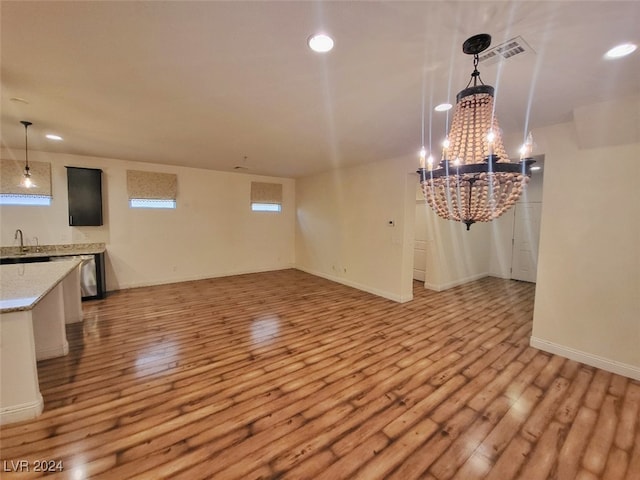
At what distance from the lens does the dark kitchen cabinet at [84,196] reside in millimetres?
4758

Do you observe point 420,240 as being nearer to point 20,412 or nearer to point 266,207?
point 266,207

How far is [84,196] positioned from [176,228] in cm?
162

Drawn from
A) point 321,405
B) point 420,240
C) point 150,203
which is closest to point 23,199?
point 150,203

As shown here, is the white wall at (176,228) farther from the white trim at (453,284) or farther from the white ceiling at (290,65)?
the white trim at (453,284)

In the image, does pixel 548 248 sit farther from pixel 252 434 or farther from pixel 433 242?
pixel 252 434

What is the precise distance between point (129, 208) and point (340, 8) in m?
5.65

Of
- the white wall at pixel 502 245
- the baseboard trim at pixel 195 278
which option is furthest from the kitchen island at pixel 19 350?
the white wall at pixel 502 245

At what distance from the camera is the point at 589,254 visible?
278 cm

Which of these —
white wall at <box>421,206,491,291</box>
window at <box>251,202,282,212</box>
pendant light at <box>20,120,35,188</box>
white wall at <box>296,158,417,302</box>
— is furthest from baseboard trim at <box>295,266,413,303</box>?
pendant light at <box>20,120,35,188</box>

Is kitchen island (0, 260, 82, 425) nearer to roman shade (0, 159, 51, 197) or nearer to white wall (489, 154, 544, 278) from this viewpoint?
roman shade (0, 159, 51, 197)

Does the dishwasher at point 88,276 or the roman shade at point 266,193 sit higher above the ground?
the roman shade at point 266,193

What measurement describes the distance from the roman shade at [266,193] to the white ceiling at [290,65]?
336 cm

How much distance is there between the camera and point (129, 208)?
5332 mm

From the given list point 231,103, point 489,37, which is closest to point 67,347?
point 231,103
